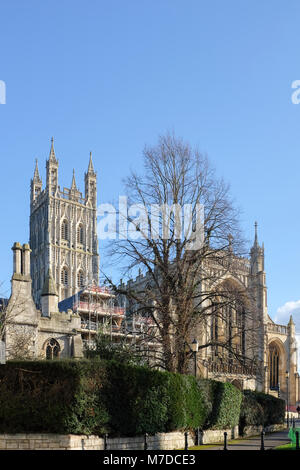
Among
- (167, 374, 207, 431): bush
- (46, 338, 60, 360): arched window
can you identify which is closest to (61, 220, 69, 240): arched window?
(46, 338, 60, 360): arched window

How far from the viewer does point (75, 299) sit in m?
60.8

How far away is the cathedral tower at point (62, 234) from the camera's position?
103 meters

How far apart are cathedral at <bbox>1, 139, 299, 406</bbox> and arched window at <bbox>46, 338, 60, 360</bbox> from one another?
0.06 metres

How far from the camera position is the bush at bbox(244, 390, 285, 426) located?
33825 millimetres

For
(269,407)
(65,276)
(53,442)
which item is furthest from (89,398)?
(65,276)

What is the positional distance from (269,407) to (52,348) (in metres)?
12.7

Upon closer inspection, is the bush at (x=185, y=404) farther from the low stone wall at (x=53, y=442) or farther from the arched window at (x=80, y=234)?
the arched window at (x=80, y=234)

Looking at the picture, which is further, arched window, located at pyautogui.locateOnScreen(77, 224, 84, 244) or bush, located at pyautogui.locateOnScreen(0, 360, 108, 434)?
arched window, located at pyautogui.locateOnScreen(77, 224, 84, 244)

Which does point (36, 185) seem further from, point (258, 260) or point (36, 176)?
point (258, 260)

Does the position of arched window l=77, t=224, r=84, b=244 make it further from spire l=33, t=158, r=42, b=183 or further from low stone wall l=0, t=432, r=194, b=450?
low stone wall l=0, t=432, r=194, b=450

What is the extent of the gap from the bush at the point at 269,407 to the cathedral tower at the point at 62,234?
212 ft

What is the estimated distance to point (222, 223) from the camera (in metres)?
27.1
